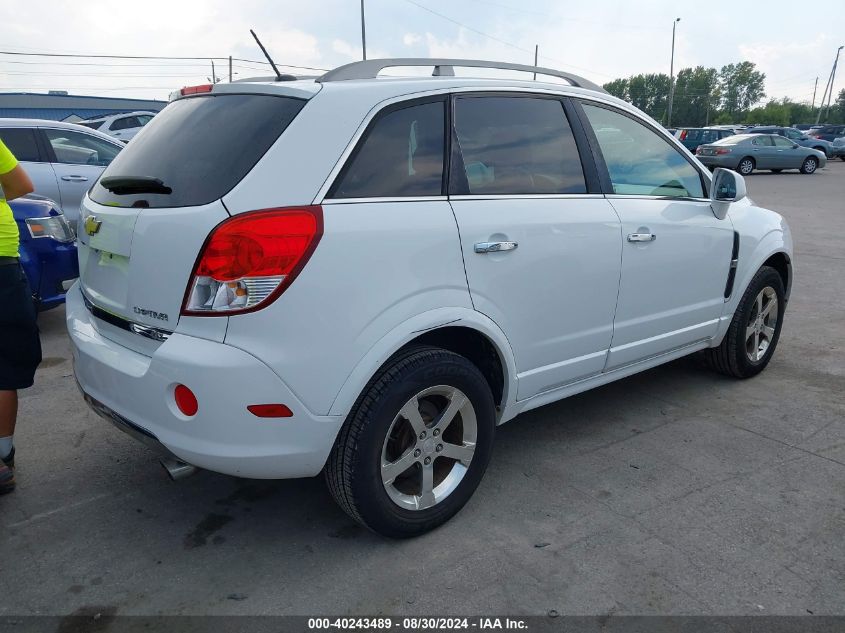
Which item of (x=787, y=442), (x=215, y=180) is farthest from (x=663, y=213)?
(x=215, y=180)

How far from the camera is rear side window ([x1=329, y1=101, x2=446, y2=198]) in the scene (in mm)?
2564

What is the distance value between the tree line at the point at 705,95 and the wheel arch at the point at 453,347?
109 m

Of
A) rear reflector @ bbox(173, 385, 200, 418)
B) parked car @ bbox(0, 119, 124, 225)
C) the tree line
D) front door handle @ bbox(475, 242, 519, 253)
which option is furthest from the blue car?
the tree line

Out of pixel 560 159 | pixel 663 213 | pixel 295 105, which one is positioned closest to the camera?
pixel 295 105

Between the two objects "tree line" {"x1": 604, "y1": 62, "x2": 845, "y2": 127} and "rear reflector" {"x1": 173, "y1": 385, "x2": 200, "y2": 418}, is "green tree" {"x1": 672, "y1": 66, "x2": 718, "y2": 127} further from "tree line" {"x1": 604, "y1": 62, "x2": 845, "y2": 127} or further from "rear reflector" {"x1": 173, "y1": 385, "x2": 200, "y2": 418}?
"rear reflector" {"x1": 173, "y1": 385, "x2": 200, "y2": 418}

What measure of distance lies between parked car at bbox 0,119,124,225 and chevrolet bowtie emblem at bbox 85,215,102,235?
485 cm

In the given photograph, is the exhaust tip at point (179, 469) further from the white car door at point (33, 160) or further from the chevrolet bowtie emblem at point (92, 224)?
the white car door at point (33, 160)

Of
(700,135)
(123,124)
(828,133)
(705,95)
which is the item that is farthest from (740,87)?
(123,124)

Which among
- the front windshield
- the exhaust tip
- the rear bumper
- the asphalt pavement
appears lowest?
the asphalt pavement

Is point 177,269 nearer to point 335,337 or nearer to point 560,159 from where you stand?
point 335,337

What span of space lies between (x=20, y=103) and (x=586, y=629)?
4897 cm

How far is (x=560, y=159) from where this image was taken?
3311mm

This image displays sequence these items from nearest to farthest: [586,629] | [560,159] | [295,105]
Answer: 1. [586,629]
2. [295,105]
3. [560,159]

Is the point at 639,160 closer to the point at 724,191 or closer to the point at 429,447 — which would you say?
the point at 724,191
